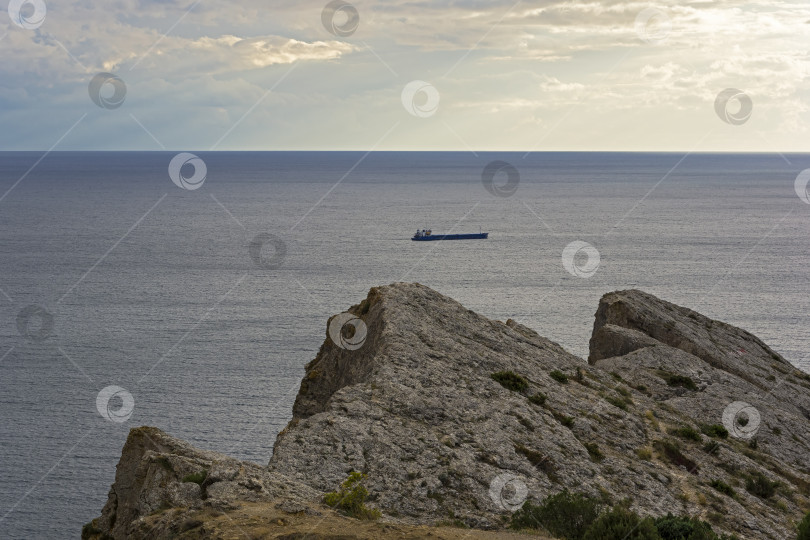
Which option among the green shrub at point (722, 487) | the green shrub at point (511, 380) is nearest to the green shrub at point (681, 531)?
the green shrub at point (722, 487)

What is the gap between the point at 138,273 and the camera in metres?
159

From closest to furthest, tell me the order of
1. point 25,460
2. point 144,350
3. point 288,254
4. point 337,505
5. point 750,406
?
point 337,505, point 750,406, point 25,460, point 144,350, point 288,254

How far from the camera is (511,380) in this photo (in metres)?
29.8

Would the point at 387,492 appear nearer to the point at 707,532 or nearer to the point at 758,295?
the point at 707,532

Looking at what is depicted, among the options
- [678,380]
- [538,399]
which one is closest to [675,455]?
[538,399]

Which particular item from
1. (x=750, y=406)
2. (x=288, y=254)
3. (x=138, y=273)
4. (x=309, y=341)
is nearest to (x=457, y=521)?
(x=750, y=406)

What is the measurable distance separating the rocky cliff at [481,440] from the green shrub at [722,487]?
112 mm

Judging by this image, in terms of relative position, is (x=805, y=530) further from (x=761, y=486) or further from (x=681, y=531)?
(x=761, y=486)

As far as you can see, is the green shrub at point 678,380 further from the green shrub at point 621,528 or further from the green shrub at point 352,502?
the green shrub at point 352,502

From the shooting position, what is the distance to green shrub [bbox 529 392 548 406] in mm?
29062

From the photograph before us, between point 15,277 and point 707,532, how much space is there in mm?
159750

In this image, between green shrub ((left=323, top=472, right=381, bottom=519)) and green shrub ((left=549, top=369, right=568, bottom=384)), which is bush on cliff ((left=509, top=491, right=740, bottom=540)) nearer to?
green shrub ((left=323, top=472, right=381, bottom=519))

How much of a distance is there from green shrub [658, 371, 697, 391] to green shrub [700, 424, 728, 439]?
474cm

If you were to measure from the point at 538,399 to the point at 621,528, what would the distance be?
10660 millimetres
